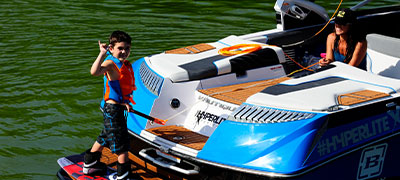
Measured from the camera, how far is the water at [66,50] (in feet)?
21.7

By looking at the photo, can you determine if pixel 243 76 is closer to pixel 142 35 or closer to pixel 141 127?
pixel 141 127

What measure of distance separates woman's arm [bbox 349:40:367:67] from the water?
10.2 feet

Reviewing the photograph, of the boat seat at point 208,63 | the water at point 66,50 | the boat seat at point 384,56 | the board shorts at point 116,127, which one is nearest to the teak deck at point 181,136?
the board shorts at point 116,127

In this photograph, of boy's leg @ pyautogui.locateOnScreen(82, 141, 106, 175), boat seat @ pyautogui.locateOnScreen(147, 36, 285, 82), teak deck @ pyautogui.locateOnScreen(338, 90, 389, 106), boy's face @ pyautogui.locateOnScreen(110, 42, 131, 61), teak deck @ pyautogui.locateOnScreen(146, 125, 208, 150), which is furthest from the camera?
boat seat @ pyautogui.locateOnScreen(147, 36, 285, 82)

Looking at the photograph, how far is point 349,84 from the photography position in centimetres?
461

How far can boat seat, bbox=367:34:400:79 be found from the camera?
18.0 feet

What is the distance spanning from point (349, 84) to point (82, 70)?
5.71 m

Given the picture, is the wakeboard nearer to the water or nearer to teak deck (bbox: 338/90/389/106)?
the water

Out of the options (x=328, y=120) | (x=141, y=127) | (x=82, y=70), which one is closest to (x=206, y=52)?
(x=141, y=127)

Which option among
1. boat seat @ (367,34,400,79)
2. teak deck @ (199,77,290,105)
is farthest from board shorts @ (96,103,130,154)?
boat seat @ (367,34,400,79)

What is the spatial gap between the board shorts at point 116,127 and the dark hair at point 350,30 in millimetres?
2222

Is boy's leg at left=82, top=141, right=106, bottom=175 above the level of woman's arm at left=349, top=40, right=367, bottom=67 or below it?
below

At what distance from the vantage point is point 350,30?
17.8 feet

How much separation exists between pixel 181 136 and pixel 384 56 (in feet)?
7.28
